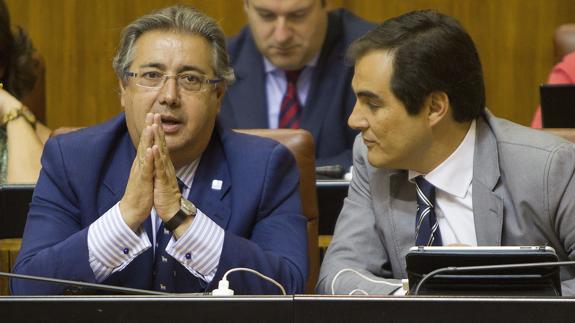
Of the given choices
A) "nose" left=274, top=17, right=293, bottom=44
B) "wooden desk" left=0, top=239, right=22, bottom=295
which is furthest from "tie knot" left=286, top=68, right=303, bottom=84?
"wooden desk" left=0, top=239, right=22, bottom=295

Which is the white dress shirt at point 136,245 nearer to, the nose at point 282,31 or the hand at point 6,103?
the hand at point 6,103

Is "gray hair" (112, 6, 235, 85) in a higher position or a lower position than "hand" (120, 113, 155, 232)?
higher

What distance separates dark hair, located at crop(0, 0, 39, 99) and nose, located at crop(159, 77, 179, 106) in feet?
4.19

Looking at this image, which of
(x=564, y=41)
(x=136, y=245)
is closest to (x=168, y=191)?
(x=136, y=245)

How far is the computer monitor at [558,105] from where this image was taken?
113 inches

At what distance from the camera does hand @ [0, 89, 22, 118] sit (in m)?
3.47

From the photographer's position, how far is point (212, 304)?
1495mm

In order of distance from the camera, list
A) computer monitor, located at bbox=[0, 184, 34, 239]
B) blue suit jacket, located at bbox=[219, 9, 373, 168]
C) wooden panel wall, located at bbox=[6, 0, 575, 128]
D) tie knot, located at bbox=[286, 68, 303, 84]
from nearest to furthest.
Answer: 1. computer monitor, located at bbox=[0, 184, 34, 239]
2. blue suit jacket, located at bbox=[219, 9, 373, 168]
3. tie knot, located at bbox=[286, 68, 303, 84]
4. wooden panel wall, located at bbox=[6, 0, 575, 128]

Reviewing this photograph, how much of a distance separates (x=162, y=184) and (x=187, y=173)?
0.25m

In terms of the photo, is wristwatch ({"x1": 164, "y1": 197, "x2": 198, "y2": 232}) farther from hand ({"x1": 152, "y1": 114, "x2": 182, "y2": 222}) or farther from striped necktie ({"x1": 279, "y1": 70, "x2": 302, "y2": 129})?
striped necktie ({"x1": 279, "y1": 70, "x2": 302, "y2": 129})

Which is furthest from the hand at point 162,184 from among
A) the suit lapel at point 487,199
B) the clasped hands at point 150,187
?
the suit lapel at point 487,199

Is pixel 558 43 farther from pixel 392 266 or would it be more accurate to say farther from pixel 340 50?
pixel 392 266

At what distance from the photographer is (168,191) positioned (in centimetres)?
224

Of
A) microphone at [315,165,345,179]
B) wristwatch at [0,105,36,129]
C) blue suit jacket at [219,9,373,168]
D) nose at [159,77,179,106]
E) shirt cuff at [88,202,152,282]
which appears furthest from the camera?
blue suit jacket at [219,9,373,168]
